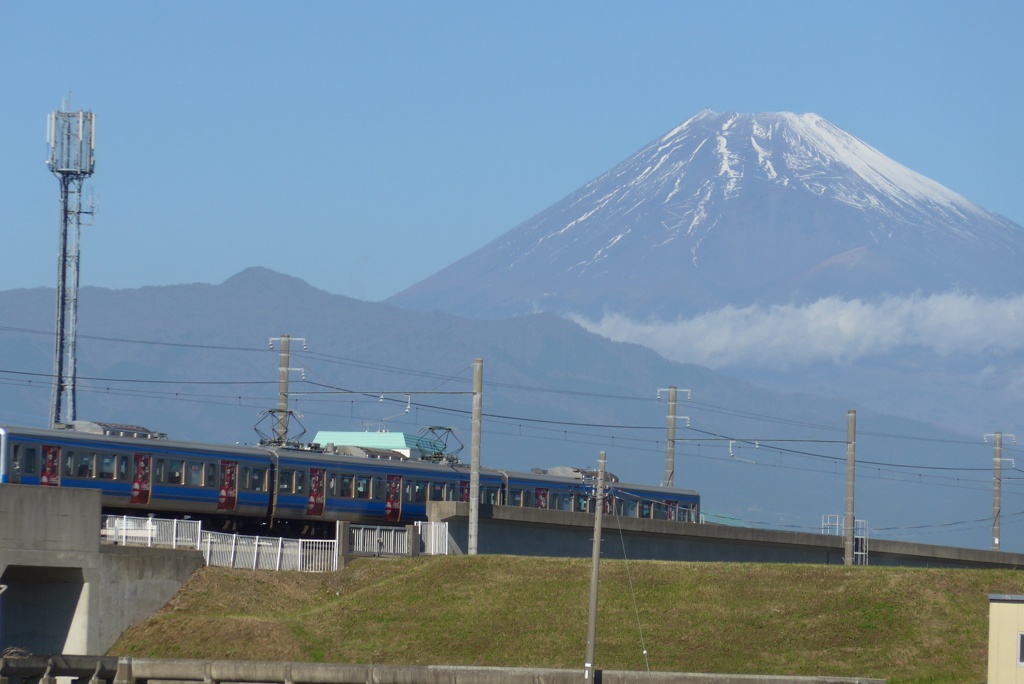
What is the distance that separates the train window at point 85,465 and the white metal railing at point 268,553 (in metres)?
6.20

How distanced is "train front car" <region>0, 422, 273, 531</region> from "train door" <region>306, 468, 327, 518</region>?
1699mm

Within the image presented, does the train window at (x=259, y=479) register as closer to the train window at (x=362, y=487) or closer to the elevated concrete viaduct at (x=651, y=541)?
the train window at (x=362, y=487)

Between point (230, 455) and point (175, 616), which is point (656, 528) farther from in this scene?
point (175, 616)

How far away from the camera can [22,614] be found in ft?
136

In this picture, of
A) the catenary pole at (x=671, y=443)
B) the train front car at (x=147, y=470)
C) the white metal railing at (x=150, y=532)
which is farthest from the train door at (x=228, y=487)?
the catenary pole at (x=671, y=443)

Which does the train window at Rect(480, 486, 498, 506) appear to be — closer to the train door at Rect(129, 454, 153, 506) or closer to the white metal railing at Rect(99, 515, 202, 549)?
the train door at Rect(129, 454, 153, 506)

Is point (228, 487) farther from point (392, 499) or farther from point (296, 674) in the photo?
point (296, 674)

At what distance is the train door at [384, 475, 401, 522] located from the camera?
59.4 meters

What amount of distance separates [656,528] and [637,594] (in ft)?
41.9

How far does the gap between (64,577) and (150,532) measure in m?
3.07

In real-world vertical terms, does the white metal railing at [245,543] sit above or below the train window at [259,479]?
below

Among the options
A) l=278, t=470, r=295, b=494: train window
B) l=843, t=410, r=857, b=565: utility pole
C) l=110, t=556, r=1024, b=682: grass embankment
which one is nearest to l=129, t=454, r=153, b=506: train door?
l=278, t=470, r=295, b=494: train window

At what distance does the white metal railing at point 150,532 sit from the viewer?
143 ft

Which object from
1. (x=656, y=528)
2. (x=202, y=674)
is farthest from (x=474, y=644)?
(x=656, y=528)
